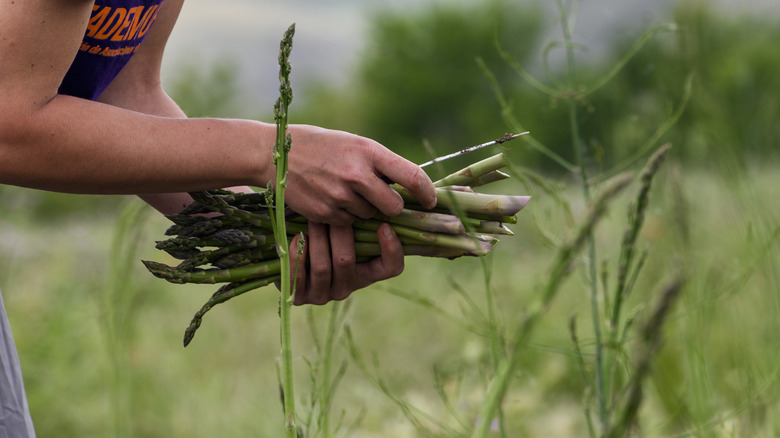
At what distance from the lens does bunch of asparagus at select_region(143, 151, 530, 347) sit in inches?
60.6

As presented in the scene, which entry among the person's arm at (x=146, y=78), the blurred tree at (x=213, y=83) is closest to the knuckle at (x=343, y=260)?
the person's arm at (x=146, y=78)

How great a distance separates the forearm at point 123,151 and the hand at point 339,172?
0.22ft

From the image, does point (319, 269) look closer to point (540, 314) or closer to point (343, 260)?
point (343, 260)

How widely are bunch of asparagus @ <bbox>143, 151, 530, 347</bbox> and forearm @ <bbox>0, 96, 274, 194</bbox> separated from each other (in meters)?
0.23

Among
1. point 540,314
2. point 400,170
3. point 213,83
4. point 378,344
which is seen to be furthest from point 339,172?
point 213,83

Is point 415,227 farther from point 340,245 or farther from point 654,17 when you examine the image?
point 654,17

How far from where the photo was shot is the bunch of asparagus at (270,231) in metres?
1.54

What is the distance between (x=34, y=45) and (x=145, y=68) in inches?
30.1

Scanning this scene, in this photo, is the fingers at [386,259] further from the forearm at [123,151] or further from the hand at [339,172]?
the forearm at [123,151]

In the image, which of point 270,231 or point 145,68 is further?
point 145,68

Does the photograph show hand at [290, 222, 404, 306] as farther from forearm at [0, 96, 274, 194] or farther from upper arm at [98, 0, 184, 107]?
upper arm at [98, 0, 184, 107]

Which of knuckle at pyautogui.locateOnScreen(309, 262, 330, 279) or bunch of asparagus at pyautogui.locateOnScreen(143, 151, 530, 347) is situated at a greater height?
bunch of asparagus at pyautogui.locateOnScreen(143, 151, 530, 347)

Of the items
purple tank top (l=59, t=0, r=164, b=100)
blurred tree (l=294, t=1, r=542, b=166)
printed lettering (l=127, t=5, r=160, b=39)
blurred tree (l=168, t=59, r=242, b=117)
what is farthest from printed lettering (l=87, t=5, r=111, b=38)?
blurred tree (l=294, t=1, r=542, b=166)

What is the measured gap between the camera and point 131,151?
128cm
